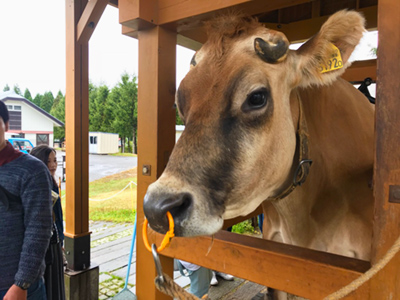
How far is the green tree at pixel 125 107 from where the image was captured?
3584 cm

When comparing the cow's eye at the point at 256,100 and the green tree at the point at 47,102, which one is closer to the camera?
the cow's eye at the point at 256,100

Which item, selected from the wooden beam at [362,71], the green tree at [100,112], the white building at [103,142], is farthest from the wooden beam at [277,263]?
the green tree at [100,112]

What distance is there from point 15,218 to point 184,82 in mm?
1402

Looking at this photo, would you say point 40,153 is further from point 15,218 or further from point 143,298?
point 143,298

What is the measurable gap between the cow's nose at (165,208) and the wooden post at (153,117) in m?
A: 0.89

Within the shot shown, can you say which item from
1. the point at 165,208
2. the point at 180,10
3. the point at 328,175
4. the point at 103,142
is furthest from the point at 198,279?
the point at 103,142

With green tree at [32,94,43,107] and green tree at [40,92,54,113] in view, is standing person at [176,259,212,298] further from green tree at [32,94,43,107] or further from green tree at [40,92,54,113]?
green tree at [32,94,43,107]

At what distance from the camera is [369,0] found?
2902 mm

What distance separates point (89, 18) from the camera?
3008 mm

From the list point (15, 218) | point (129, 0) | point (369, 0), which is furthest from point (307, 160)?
point (369, 0)

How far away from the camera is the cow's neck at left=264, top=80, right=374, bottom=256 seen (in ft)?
5.69

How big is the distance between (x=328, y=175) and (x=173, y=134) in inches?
40.5

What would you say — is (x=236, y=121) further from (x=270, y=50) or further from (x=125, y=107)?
(x=125, y=107)

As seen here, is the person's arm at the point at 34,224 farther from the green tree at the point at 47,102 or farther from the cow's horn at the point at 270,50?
the green tree at the point at 47,102
